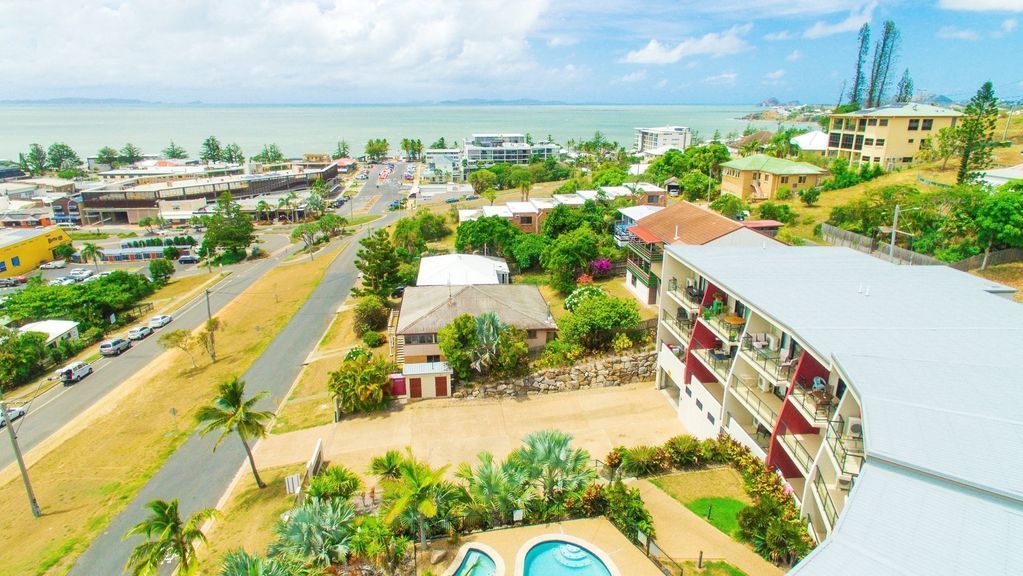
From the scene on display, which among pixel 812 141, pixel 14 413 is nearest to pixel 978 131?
pixel 812 141

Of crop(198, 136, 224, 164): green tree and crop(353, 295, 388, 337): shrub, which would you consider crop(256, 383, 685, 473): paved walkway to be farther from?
crop(198, 136, 224, 164): green tree

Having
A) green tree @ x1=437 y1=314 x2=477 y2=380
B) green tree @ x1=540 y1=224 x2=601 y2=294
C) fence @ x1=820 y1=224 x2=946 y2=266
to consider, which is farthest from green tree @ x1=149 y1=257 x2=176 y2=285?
fence @ x1=820 y1=224 x2=946 y2=266

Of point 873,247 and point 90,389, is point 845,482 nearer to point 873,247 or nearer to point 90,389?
point 873,247

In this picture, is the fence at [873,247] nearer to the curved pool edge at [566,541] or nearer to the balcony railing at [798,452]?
the balcony railing at [798,452]

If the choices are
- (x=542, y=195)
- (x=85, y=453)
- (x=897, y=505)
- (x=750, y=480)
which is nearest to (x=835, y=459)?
(x=897, y=505)

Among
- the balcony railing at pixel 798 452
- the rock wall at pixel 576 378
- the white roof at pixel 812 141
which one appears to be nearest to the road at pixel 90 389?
the rock wall at pixel 576 378

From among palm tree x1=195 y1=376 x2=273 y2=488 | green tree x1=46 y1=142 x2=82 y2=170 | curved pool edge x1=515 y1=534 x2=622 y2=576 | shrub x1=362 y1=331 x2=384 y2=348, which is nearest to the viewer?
curved pool edge x1=515 y1=534 x2=622 y2=576

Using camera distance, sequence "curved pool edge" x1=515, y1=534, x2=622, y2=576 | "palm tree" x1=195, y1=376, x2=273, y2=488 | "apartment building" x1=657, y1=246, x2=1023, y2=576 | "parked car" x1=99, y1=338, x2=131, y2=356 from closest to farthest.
Answer: 1. "apartment building" x1=657, y1=246, x2=1023, y2=576
2. "curved pool edge" x1=515, y1=534, x2=622, y2=576
3. "palm tree" x1=195, y1=376, x2=273, y2=488
4. "parked car" x1=99, y1=338, x2=131, y2=356

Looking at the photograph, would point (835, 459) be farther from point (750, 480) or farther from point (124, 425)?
point (124, 425)
